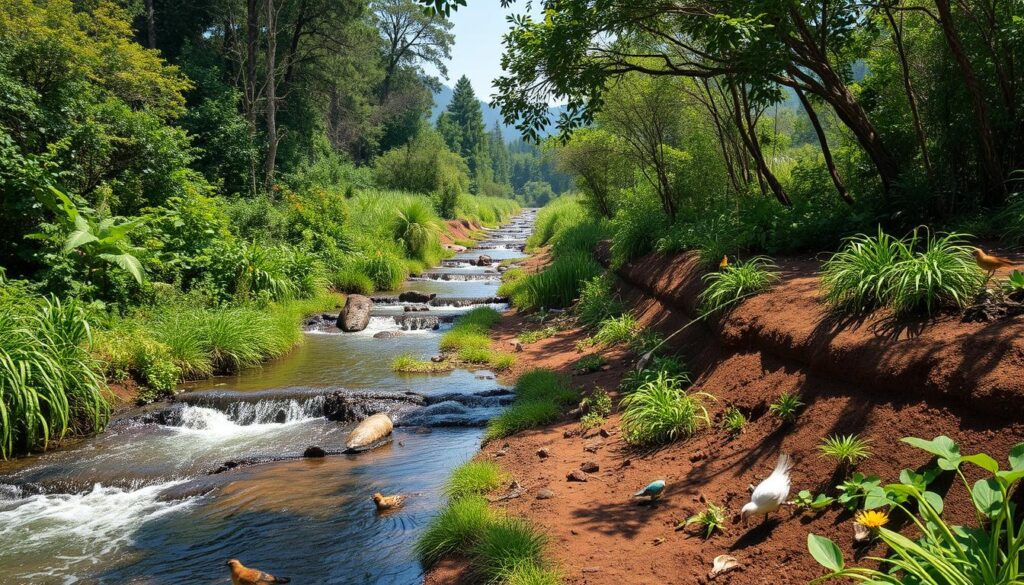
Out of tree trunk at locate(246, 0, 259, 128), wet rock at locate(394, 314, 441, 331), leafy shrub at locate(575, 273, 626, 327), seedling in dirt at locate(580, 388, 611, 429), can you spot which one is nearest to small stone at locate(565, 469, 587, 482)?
seedling in dirt at locate(580, 388, 611, 429)

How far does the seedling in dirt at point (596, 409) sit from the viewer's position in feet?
20.9

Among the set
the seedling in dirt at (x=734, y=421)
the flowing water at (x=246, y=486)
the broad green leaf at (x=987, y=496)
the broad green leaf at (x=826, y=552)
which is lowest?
the flowing water at (x=246, y=486)

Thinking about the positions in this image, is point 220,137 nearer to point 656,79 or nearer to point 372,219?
point 372,219

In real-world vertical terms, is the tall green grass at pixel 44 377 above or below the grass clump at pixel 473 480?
above

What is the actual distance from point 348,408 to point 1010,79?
8332 mm

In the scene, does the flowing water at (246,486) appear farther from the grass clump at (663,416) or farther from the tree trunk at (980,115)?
the tree trunk at (980,115)

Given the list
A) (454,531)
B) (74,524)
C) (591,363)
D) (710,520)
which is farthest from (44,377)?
(710,520)

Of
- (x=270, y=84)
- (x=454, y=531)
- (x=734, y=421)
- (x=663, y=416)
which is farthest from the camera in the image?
(x=270, y=84)

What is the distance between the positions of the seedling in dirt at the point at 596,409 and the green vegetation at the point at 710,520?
2399 mm

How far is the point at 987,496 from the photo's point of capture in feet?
8.07

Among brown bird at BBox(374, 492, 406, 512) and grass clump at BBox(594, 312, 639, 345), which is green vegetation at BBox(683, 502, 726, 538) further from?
grass clump at BBox(594, 312, 639, 345)

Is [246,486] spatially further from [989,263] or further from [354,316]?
[354,316]

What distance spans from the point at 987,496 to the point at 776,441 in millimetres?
1885

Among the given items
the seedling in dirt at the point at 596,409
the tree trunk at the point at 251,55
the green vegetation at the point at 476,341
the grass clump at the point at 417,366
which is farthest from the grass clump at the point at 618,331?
the tree trunk at the point at 251,55
